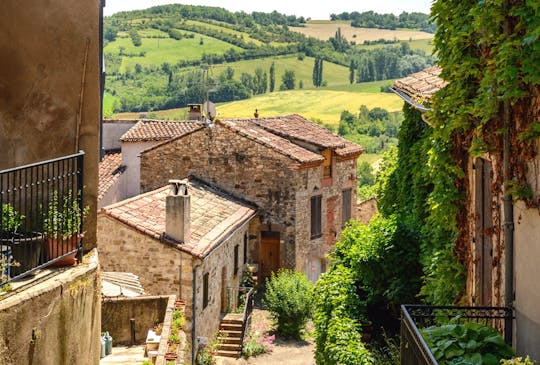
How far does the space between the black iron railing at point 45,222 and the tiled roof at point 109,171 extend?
2200cm

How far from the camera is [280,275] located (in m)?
27.1

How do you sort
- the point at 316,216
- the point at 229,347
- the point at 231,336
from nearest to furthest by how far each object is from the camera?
the point at 229,347 < the point at 231,336 < the point at 316,216

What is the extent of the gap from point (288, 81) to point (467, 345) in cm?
11556

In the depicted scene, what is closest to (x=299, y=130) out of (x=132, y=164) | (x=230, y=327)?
(x=132, y=164)

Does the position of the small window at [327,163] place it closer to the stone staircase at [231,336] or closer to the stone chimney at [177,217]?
the stone staircase at [231,336]

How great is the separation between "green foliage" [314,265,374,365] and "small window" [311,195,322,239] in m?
15.7

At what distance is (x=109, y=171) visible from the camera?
108 ft

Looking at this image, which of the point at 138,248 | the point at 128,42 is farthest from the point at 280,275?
the point at 128,42

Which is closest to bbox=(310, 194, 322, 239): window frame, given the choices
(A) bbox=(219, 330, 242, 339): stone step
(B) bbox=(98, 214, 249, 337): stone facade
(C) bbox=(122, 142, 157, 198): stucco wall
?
(C) bbox=(122, 142, 157, 198): stucco wall

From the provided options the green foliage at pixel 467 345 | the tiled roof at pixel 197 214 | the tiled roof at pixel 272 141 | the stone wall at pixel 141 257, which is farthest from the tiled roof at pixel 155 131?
the green foliage at pixel 467 345

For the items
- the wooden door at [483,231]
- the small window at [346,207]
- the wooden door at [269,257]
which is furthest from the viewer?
the small window at [346,207]

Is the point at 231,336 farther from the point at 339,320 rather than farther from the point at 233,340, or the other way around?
the point at 339,320

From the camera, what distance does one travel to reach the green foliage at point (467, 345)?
5.90 meters

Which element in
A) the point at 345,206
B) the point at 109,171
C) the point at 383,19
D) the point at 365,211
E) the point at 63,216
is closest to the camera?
the point at 63,216
